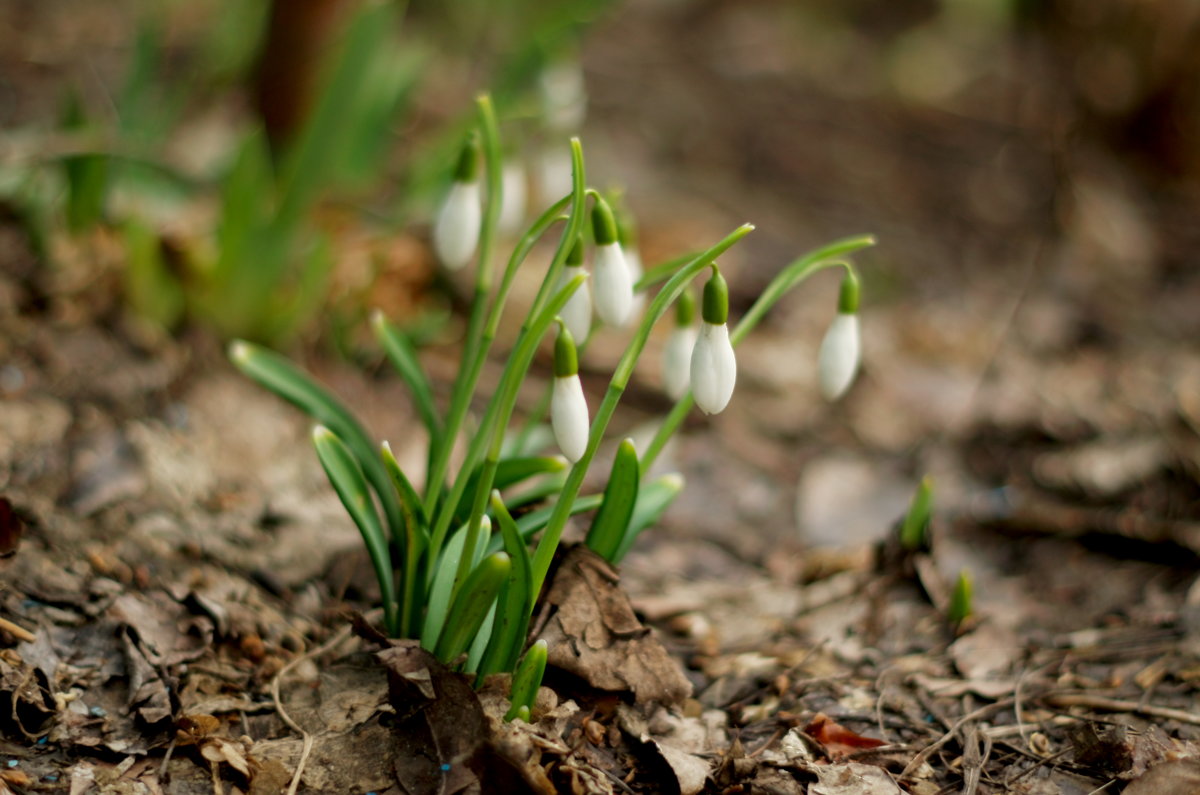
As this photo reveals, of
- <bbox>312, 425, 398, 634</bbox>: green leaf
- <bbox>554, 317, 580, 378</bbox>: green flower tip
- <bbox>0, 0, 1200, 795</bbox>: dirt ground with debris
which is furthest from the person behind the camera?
<bbox>312, 425, 398, 634</bbox>: green leaf

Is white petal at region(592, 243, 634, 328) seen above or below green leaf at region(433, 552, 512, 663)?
above

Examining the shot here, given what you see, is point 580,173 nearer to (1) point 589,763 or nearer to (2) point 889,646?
(1) point 589,763

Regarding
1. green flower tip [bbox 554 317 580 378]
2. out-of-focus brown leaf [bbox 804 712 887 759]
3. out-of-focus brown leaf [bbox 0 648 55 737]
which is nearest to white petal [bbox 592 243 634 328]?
green flower tip [bbox 554 317 580 378]

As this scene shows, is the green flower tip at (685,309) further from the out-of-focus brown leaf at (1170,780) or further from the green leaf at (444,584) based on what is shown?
the out-of-focus brown leaf at (1170,780)

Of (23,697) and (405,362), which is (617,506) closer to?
(405,362)

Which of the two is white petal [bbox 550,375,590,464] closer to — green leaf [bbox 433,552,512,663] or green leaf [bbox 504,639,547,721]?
green leaf [bbox 433,552,512,663]

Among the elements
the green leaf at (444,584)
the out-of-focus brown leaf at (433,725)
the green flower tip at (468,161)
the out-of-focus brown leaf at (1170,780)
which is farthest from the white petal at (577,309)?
the out-of-focus brown leaf at (1170,780)
